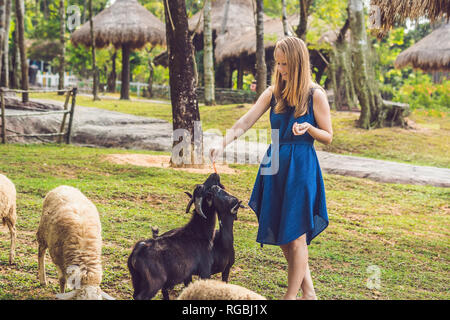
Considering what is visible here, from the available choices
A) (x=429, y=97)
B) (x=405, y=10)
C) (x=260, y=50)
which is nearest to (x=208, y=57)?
(x=260, y=50)

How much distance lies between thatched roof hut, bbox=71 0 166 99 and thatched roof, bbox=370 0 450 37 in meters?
17.8

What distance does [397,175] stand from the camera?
34.6 feet

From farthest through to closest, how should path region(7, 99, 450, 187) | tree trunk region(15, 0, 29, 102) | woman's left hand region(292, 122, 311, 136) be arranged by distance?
tree trunk region(15, 0, 29, 102) → path region(7, 99, 450, 187) → woman's left hand region(292, 122, 311, 136)

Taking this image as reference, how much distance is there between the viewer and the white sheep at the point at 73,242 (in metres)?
3.19

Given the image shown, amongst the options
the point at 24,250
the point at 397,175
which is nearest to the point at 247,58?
the point at 397,175

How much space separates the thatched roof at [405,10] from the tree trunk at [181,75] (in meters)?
3.54

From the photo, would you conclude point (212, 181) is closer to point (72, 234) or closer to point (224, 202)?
point (224, 202)

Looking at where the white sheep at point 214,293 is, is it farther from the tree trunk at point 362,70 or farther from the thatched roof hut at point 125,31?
the thatched roof hut at point 125,31

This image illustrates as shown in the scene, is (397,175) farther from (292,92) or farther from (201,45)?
(201,45)

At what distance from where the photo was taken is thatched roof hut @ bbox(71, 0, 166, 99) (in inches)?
990

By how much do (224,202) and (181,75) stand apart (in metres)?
6.08

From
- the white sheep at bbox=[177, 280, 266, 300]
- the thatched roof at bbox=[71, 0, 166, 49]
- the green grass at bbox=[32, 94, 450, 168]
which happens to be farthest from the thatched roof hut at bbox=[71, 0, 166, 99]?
the white sheep at bbox=[177, 280, 266, 300]

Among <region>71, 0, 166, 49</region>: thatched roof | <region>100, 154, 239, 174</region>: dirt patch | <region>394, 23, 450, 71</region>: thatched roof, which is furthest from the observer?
<region>71, 0, 166, 49</region>: thatched roof

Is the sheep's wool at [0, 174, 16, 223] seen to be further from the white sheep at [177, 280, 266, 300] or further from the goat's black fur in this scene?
the white sheep at [177, 280, 266, 300]
